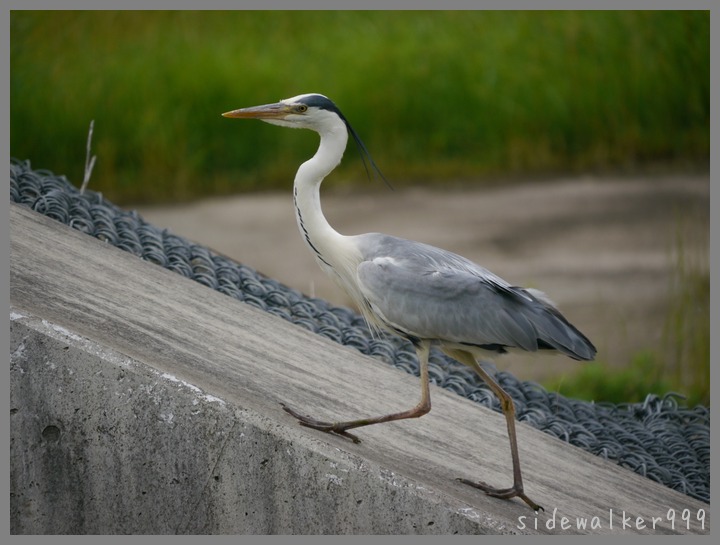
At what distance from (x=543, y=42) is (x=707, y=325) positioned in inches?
190

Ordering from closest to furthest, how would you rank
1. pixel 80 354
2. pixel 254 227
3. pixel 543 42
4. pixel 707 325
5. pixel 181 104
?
1. pixel 80 354
2. pixel 707 325
3. pixel 254 227
4. pixel 181 104
5. pixel 543 42

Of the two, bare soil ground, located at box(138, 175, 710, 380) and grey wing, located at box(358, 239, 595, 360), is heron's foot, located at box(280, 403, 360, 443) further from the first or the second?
bare soil ground, located at box(138, 175, 710, 380)

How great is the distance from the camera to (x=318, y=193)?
8.79 ft

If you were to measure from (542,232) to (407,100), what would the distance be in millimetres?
1934

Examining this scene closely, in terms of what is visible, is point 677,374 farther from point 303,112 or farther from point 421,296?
point 303,112

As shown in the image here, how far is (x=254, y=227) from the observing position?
8.10 meters

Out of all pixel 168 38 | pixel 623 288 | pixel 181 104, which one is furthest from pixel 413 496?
pixel 168 38

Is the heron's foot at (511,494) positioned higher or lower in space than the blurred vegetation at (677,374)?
higher

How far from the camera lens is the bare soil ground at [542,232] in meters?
7.18

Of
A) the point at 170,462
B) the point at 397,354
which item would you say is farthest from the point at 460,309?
the point at 397,354

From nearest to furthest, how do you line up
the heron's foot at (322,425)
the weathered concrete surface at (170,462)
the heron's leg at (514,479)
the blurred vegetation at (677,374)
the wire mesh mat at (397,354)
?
the weathered concrete surface at (170,462)
the heron's foot at (322,425)
the heron's leg at (514,479)
the wire mesh mat at (397,354)
the blurred vegetation at (677,374)

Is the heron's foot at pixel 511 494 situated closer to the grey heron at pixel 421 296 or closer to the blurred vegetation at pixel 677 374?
the grey heron at pixel 421 296

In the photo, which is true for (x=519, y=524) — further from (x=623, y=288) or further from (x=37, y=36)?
(x=37, y=36)

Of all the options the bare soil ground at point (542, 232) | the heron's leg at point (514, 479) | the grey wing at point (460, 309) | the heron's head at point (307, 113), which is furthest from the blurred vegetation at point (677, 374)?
the heron's head at point (307, 113)
